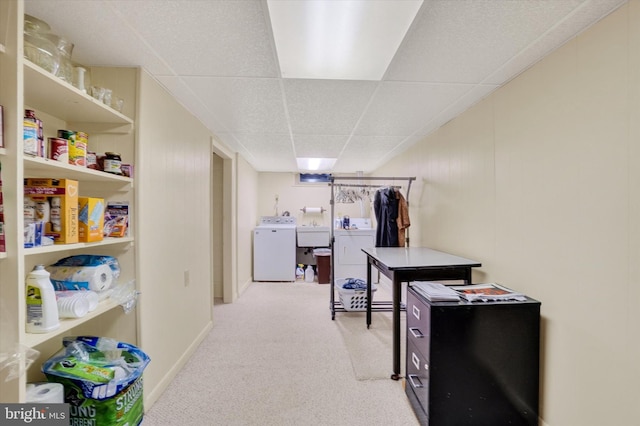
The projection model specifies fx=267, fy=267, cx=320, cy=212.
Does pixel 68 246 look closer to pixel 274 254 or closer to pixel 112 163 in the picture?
pixel 112 163

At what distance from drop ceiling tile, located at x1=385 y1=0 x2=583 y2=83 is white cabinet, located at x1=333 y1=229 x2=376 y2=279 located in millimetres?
3040

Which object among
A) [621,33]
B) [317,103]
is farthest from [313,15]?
[621,33]

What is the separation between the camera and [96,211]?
1.31 m

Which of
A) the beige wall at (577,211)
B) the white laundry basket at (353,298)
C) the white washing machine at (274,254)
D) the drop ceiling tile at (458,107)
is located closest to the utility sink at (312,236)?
the white washing machine at (274,254)

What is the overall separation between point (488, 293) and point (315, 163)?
132 inches

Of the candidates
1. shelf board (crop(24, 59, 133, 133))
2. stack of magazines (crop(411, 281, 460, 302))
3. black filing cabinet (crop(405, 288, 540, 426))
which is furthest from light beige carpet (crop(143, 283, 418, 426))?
shelf board (crop(24, 59, 133, 133))

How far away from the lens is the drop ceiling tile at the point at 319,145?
2.96m

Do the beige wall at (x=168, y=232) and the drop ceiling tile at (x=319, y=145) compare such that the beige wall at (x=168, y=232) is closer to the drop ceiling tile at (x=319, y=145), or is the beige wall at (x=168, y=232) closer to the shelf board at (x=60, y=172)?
the shelf board at (x=60, y=172)

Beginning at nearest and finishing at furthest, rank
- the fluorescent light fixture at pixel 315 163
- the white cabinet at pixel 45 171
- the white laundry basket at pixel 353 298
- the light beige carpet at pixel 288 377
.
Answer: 1. the white cabinet at pixel 45 171
2. the light beige carpet at pixel 288 377
3. the white laundry basket at pixel 353 298
4. the fluorescent light fixture at pixel 315 163

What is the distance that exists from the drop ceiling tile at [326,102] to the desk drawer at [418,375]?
173cm

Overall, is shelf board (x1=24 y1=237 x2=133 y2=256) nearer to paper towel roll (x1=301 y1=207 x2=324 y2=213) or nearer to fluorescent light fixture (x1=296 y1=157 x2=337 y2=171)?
fluorescent light fixture (x1=296 y1=157 x2=337 y2=171)

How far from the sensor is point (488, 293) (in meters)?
1.55

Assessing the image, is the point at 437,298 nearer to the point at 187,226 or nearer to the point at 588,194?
the point at 588,194

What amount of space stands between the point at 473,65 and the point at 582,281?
1243mm
